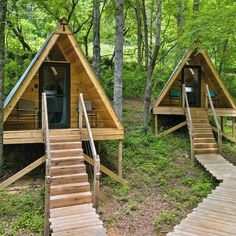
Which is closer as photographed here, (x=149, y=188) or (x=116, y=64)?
(x=149, y=188)

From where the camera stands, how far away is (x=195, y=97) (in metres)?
15.3

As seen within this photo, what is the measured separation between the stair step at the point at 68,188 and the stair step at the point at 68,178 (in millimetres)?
115

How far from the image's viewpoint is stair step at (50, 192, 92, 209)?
723 centimetres

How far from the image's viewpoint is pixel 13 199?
7809mm

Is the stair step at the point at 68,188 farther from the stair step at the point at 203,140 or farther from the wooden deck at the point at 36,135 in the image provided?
the stair step at the point at 203,140

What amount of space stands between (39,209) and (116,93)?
5394mm

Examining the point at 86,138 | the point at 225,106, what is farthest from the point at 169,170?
the point at 225,106

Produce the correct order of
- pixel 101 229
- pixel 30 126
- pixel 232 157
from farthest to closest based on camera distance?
pixel 232 157, pixel 30 126, pixel 101 229

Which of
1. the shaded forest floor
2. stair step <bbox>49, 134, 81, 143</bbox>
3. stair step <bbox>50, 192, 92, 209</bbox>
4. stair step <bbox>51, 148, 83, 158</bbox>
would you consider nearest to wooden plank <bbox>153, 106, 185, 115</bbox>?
the shaded forest floor

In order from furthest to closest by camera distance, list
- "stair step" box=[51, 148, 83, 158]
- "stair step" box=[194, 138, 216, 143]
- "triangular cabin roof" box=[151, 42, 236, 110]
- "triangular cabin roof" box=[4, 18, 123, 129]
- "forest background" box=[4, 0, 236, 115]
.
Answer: "triangular cabin roof" box=[151, 42, 236, 110] < "stair step" box=[194, 138, 216, 143] < "forest background" box=[4, 0, 236, 115] < "triangular cabin roof" box=[4, 18, 123, 129] < "stair step" box=[51, 148, 83, 158]

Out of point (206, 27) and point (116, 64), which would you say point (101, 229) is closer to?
point (116, 64)

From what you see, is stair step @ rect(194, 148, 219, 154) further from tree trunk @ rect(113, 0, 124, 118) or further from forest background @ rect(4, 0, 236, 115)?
forest background @ rect(4, 0, 236, 115)

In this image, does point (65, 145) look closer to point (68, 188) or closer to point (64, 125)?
point (68, 188)

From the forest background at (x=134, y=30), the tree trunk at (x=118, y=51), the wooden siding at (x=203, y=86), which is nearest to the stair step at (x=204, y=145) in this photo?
the wooden siding at (x=203, y=86)
